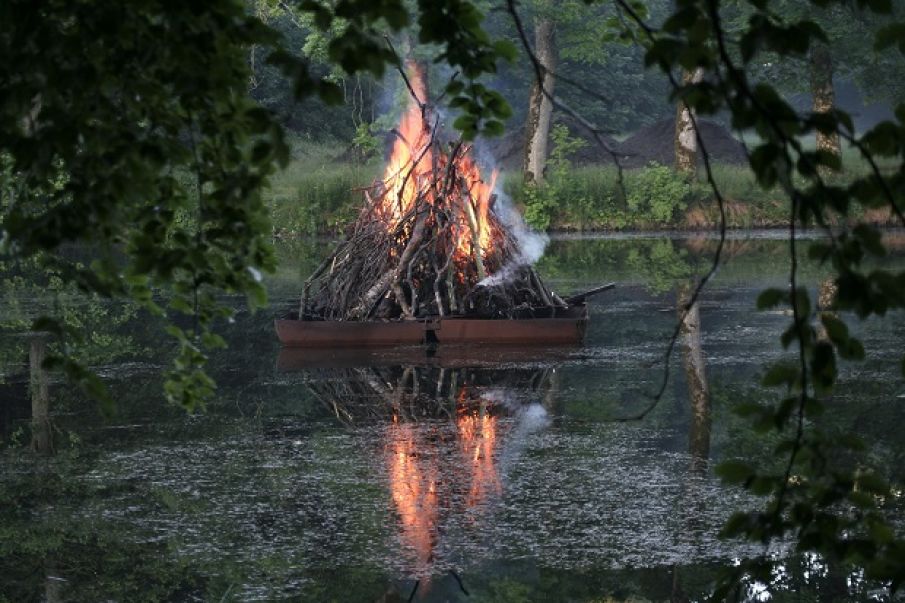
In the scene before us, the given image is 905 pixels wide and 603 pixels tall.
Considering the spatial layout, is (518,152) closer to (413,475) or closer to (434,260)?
(434,260)

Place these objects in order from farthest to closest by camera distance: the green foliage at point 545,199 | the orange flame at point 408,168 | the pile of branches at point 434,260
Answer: the green foliage at point 545,199
the orange flame at point 408,168
the pile of branches at point 434,260

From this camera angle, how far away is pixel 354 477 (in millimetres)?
9539

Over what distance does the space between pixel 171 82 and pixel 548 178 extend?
3829 centimetres

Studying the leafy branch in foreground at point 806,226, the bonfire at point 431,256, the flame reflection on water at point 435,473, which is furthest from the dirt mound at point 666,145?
the leafy branch in foreground at point 806,226

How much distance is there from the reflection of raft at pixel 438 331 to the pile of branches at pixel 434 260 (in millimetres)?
215

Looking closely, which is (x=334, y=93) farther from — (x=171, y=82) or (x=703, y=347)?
(x=703, y=347)

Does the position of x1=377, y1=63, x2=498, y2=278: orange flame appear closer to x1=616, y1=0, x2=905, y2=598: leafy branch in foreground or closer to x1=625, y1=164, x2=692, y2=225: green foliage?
x1=616, y1=0, x2=905, y2=598: leafy branch in foreground

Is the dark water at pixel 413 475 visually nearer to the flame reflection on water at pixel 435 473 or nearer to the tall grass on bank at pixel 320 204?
the flame reflection on water at pixel 435 473

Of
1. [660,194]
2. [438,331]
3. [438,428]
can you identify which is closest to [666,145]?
[660,194]

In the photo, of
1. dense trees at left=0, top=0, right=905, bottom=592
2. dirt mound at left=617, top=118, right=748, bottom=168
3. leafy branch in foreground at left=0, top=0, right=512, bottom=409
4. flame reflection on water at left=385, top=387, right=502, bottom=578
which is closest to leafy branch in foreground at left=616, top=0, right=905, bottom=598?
dense trees at left=0, top=0, right=905, bottom=592

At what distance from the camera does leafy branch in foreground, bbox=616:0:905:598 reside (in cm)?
305

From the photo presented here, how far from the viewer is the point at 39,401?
44.1 ft

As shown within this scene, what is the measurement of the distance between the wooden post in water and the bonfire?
2.92 metres

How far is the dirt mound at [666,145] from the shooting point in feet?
163
